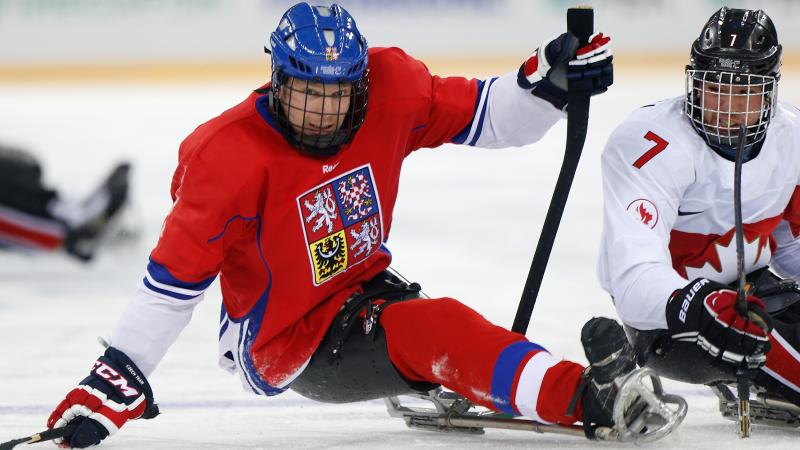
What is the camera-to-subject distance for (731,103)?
2.76m

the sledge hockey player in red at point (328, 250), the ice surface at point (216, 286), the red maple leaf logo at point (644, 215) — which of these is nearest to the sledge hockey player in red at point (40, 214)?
the ice surface at point (216, 286)

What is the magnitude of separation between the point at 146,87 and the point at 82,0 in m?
0.88

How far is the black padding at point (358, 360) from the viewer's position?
2734 mm

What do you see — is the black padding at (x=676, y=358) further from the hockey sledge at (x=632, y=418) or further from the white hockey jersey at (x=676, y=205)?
→ the hockey sledge at (x=632, y=418)

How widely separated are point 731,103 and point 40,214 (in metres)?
3.54

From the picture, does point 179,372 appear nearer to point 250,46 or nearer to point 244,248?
point 244,248

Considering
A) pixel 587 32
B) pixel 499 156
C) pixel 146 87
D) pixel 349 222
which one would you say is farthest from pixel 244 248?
pixel 146 87

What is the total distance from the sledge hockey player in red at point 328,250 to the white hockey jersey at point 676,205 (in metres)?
0.19

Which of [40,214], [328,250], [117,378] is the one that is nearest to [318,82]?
[328,250]

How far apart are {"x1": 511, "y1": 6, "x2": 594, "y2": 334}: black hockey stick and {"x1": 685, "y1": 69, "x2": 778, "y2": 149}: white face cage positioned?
25 centimetres

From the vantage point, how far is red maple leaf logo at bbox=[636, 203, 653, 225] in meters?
2.72

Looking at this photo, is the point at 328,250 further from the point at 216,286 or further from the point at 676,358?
the point at 216,286

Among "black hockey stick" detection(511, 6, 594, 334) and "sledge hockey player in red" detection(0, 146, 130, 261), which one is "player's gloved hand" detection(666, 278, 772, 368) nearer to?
"black hockey stick" detection(511, 6, 594, 334)

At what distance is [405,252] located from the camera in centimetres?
550
